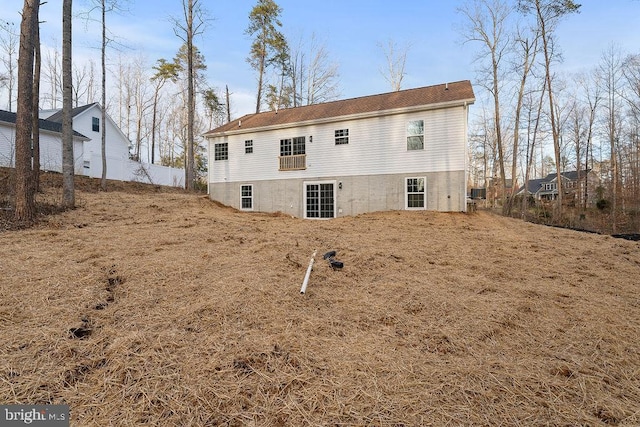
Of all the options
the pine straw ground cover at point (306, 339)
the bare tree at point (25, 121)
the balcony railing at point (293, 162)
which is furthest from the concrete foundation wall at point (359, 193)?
the bare tree at point (25, 121)

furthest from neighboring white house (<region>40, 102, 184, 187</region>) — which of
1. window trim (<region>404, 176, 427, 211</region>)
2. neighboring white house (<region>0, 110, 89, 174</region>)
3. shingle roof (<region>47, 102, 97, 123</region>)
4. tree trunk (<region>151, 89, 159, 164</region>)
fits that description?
window trim (<region>404, 176, 427, 211</region>)

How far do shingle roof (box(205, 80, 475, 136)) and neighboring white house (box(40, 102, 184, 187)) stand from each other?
10841 mm

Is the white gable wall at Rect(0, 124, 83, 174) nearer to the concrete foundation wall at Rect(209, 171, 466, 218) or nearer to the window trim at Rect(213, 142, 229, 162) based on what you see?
the window trim at Rect(213, 142, 229, 162)

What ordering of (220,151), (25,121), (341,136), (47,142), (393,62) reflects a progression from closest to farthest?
(25,121), (341,136), (220,151), (47,142), (393,62)

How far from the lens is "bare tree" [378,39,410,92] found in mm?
21047

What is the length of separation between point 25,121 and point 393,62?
68.1 ft

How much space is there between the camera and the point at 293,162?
44.5ft

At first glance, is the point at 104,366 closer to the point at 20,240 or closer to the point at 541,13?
A: the point at 20,240

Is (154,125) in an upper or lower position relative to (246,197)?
upper

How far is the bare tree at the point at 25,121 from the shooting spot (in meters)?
6.14

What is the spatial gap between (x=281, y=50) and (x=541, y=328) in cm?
2452
